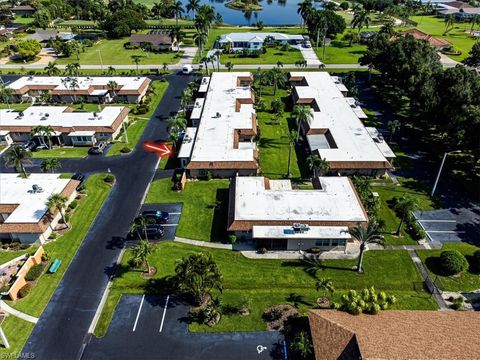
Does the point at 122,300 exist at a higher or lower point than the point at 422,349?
lower

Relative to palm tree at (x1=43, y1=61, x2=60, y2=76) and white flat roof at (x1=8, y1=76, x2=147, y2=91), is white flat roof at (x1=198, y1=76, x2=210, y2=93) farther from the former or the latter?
palm tree at (x1=43, y1=61, x2=60, y2=76)

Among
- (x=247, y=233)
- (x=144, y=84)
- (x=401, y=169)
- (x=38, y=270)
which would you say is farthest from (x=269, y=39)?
(x=38, y=270)

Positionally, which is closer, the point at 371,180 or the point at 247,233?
the point at 247,233

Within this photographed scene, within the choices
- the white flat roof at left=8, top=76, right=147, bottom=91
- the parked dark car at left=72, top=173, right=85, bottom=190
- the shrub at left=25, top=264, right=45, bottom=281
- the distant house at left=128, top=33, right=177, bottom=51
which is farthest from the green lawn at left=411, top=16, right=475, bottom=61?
the shrub at left=25, top=264, right=45, bottom=281

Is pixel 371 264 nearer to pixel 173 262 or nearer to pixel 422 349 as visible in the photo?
pixel 422 349

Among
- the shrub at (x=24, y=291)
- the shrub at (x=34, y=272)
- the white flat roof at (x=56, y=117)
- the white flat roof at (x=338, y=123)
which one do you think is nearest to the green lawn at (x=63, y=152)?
the white flat roof at (x=56, y=117)

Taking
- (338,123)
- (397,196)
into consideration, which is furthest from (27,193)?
(397,196)
